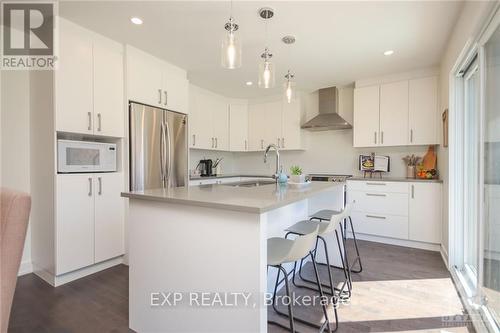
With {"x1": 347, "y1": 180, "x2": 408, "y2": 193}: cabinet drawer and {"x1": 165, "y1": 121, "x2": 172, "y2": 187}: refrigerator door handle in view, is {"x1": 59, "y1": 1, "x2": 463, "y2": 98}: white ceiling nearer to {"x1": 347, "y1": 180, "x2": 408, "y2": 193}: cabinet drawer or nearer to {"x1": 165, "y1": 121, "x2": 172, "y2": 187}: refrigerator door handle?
{"x1": 165, "y1": 121, "x2": 172, "y2": 187}: refrigerator door handle

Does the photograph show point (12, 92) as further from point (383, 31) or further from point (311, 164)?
point (311, 164)

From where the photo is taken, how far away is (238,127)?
4977 mm

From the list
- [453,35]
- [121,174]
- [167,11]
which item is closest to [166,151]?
[121,174]

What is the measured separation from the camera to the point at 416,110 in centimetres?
339

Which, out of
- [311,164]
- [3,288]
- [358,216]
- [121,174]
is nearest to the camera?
[3,288]

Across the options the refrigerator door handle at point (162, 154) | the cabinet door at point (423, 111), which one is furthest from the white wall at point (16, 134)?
the cabinet door at point (423, 111)

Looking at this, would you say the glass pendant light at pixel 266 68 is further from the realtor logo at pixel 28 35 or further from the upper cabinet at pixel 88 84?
the realtor logo at pixel 28 35

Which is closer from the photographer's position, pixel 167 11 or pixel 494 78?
pixel 494 78

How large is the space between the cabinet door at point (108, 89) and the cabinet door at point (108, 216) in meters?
0.50

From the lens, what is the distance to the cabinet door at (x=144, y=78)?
8.96ft

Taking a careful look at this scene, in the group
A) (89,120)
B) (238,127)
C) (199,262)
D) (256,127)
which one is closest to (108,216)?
(89,120)

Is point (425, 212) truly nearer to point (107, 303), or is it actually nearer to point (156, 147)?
point (156, 147)

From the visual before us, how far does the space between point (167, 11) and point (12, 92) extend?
5.81 feet

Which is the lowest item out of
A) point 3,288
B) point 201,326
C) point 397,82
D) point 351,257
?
point 351,257
